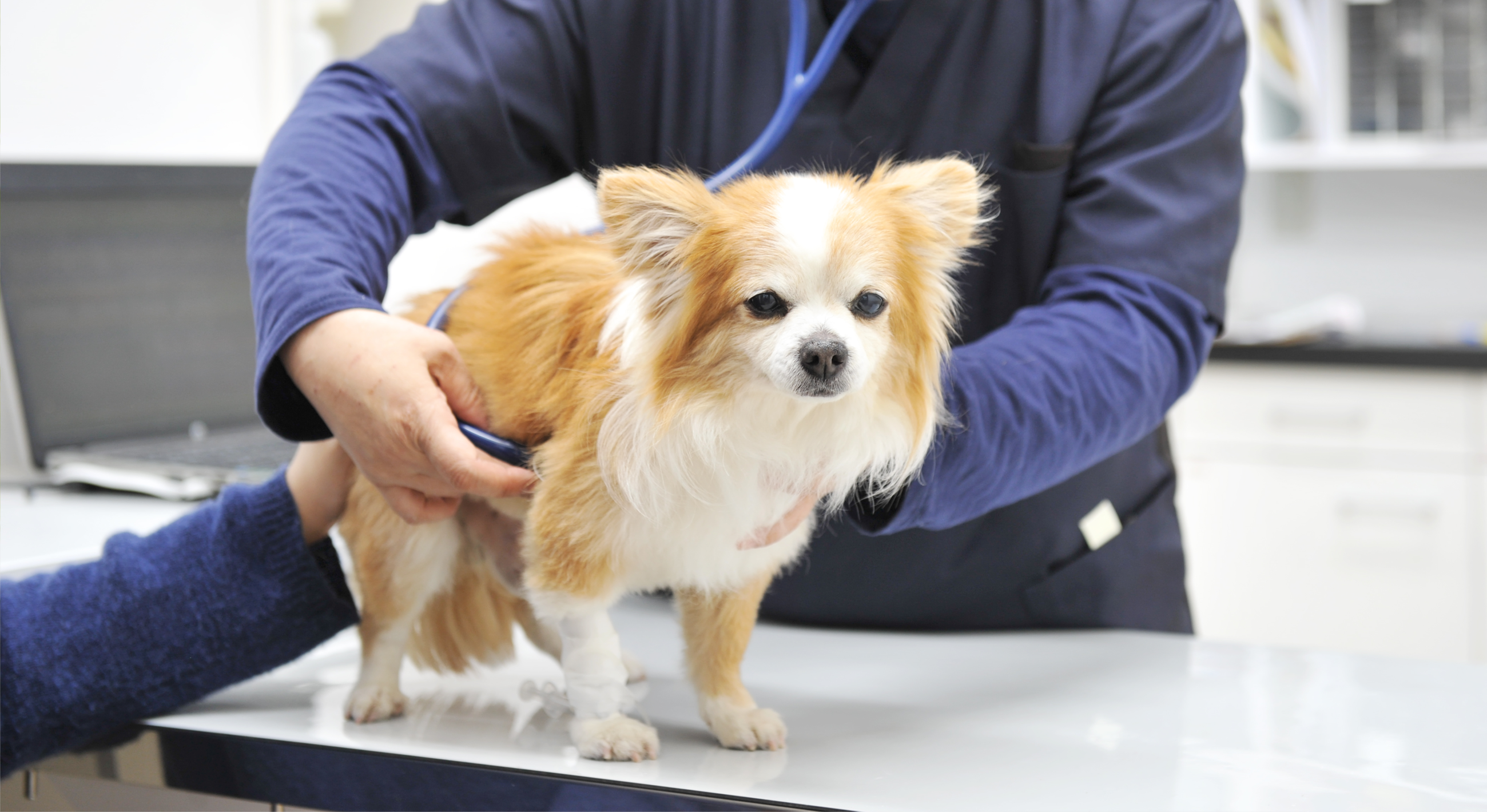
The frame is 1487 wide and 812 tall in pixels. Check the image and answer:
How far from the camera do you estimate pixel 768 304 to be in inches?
31.2

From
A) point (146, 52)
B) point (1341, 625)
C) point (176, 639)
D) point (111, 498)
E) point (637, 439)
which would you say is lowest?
point (1341, 625)

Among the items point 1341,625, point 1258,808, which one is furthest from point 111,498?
point 1341,625

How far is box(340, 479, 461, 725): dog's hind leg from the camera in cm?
98

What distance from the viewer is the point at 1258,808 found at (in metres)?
0.77

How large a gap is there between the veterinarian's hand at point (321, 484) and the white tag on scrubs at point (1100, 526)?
75 cm

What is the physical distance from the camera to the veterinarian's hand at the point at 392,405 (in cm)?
84

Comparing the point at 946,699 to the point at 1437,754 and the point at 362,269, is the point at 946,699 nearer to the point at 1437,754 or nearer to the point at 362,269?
the point at 1437,754

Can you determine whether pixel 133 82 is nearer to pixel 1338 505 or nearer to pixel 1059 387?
pixel 1059 387

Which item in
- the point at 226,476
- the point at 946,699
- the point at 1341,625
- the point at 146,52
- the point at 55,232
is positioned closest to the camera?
the point at 946,699

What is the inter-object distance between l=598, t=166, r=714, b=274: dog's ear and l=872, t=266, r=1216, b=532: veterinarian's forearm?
0.25 metres

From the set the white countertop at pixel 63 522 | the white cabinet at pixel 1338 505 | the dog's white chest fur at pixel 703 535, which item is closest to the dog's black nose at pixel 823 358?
the dog's white chest fur at pixel 703 535

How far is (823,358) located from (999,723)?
0.38 meters

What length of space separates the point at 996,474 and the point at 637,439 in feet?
0.96

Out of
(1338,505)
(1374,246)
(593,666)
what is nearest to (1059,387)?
(593,666)
